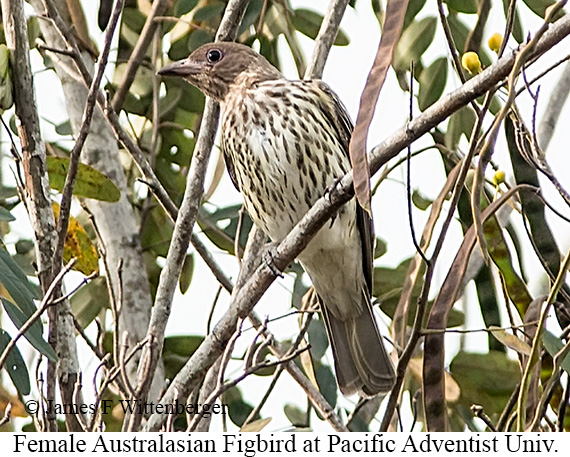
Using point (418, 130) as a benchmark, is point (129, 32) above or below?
above

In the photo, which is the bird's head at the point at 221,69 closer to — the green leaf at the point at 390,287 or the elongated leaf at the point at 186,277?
the elongated leaf at the point at 186,277

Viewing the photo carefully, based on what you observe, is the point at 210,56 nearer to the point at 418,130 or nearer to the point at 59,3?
the point at 59,3

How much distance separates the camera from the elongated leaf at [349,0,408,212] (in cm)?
170

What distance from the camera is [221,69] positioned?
3887 millimetres

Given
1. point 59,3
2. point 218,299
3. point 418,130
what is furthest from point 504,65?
point 59,3

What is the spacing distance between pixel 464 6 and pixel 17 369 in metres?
1.84

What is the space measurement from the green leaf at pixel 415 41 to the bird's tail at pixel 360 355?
0.88 meters

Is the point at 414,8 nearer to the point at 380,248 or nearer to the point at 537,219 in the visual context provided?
the point at 380,248

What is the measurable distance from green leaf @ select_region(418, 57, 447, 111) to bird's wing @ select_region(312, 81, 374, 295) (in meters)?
0.27

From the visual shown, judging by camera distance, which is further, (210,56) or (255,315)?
(210,56)

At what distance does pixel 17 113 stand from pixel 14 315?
0.72 m

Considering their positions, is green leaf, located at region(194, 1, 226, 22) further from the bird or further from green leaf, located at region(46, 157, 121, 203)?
green leaf, located at region(46, 157, 121, 203)

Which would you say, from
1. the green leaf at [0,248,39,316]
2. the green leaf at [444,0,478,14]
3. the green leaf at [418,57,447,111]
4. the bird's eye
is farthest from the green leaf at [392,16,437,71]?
the green leaf at [0,248,39,316]

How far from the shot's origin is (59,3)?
12.8 ft
